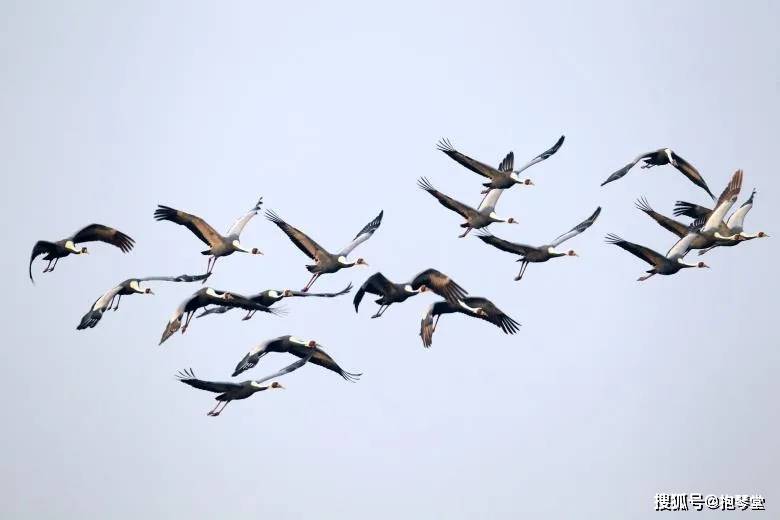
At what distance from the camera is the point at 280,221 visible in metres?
53.6

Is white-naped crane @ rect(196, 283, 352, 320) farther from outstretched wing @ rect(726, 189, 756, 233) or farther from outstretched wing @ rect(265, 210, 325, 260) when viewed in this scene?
outstretched wing @ rect(726, 189, 756, 233)

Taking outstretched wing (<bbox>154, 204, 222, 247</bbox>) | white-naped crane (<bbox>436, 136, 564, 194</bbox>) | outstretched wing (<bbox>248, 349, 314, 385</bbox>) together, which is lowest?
outstretched wing (<bbox>248, 349, 314, 385</bbox>)

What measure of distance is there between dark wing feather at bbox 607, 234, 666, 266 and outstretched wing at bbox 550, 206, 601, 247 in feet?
7.57

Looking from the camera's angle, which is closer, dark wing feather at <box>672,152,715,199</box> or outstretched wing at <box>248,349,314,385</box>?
outstretched wing at <box>248,349,314,385</box>

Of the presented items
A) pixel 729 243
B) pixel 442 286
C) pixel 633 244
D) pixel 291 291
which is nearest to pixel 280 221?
pixel 291 291

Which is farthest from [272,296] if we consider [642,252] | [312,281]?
[642,252]

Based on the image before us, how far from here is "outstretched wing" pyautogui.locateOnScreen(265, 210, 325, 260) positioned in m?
53.7

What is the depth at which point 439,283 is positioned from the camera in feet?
171

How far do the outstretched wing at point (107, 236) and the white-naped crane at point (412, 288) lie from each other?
9450 mm

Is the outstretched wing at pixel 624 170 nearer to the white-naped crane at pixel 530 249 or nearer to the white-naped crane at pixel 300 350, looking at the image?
the white-naped crane at pixel 530 249

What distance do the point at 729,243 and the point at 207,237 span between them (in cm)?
1909

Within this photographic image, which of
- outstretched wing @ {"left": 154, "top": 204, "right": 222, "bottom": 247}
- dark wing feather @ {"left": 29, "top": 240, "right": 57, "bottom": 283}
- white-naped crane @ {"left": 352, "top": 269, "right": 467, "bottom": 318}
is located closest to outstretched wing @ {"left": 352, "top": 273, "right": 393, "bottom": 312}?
white-naped crane @ {"left": 352, "top": 269, "right": 467, "bottom": 318}

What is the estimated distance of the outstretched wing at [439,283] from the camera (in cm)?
5212

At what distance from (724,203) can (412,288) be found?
43.5 feet
